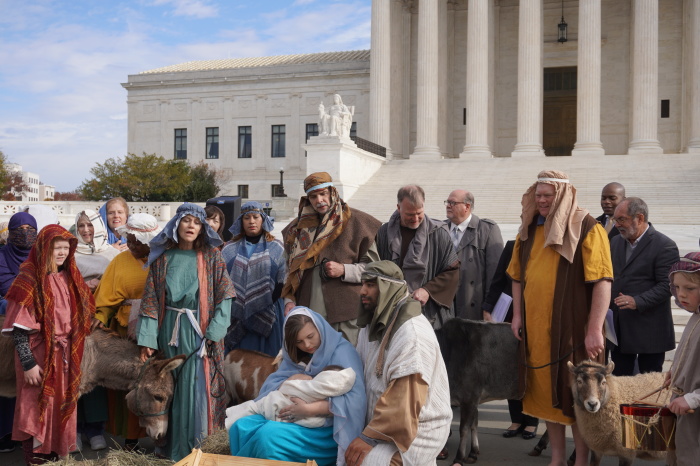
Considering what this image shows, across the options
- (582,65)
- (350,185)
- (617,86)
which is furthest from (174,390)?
(617,86)

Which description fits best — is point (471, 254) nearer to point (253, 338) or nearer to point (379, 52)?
point (253, 338)

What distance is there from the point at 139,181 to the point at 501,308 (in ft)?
104

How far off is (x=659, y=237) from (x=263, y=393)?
12.1 feet

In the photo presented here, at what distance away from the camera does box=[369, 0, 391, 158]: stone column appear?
118 feet

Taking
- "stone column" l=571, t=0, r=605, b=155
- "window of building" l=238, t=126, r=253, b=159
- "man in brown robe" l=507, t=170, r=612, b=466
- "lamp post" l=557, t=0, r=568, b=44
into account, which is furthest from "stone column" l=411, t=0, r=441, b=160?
"man in brown robe" l=507, t=170, r=612, b=466

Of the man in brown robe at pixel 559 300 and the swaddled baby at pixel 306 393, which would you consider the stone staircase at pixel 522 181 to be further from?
the swaddled baby at pixel 306 393

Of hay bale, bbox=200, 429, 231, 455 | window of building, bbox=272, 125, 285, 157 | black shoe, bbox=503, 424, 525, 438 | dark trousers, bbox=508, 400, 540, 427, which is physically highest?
window of building, bbox=272, 125, 285, 157

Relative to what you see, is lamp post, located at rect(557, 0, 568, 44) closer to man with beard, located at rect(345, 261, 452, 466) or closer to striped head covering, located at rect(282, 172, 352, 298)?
striped head covering, located at rect(282, 172, 352, 298)

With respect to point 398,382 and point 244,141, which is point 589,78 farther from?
point 398,382

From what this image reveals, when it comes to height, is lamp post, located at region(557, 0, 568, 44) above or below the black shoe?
above

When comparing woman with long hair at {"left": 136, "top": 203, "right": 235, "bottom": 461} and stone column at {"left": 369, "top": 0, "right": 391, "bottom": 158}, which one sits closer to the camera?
woman with long hair at {"left": 136, "top": 203, "right": 235, "bottom": 461}

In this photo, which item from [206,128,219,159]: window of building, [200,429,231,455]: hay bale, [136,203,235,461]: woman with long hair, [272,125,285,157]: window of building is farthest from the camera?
[206,128,219,159]: window of building

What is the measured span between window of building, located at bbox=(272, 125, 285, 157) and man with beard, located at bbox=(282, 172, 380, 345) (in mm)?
42003

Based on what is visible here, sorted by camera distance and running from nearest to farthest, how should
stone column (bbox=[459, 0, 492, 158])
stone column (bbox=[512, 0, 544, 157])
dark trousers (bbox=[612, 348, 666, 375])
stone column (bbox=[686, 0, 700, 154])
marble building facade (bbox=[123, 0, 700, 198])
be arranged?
1. dark trousers (bbox=[612, 348, 666, 375])
2. stone column (bbox=[686, 0, 700, 154])
3. marble building facade (bbox=[123, 0, 700, 198])
4. stone column (bbox=[512, 0, 544, 157])
5. stone column (bbox=[459, 0, 492, 158])
